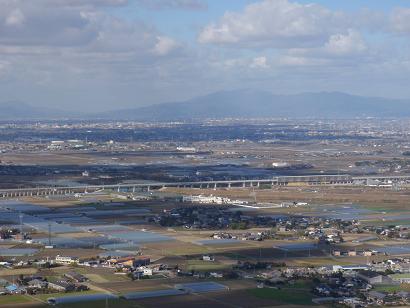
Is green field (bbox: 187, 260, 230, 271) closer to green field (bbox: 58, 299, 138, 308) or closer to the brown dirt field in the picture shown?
green field (bbox: 58, 299, 138, 308)

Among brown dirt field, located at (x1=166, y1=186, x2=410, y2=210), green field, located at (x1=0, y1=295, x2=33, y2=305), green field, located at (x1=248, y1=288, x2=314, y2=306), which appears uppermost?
green field, located at (x1=0, y1=295, x2=33, y2=305)

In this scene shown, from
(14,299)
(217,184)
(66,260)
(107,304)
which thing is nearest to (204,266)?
(66,260)

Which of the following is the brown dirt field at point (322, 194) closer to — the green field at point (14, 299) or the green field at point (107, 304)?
the green field at point (107, 304)

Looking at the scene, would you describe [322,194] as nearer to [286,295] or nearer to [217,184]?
[217,184]

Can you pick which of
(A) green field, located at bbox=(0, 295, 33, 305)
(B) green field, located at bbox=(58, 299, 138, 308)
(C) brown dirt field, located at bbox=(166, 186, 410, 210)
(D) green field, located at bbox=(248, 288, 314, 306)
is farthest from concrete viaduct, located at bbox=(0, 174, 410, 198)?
(B) green field, located at bbox=(58, 299, 138, 308)

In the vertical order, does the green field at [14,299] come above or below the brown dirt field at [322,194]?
above

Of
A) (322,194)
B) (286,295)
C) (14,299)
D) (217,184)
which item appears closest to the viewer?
(14,299)

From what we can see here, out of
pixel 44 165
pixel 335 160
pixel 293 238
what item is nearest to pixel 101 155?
pixel 44 165

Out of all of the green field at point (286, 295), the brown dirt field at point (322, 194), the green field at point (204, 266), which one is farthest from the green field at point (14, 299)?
the brown dirt field at point (322, 194)

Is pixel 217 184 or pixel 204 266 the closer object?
pixel 204 266
